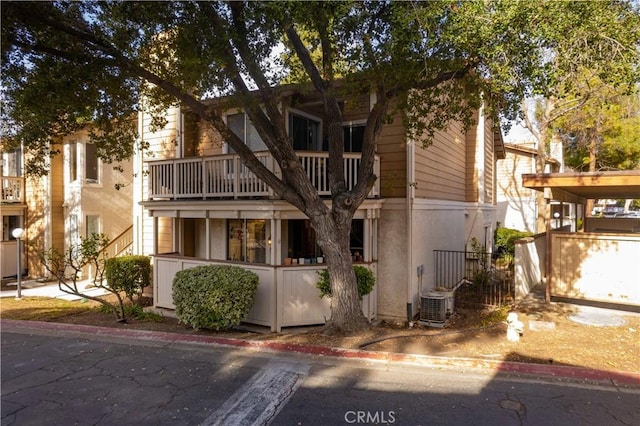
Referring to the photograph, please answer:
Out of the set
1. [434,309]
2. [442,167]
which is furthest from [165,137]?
[434,309]

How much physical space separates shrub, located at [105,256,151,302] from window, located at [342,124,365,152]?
23.2ft

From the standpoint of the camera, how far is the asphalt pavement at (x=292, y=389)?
4.23 metres

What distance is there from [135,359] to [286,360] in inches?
98.2

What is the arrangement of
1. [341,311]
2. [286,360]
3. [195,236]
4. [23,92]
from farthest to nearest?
[195,236] → [341,311] → [23,92] → [286,360]

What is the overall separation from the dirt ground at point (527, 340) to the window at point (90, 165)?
8871mm

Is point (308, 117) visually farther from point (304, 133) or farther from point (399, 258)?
point (399, 258)

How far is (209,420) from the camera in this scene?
422 cm

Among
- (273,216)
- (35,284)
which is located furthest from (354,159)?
(35,284)

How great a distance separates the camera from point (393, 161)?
9617 millimetres

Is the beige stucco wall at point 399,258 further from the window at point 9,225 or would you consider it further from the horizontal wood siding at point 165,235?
the window at point 9,225

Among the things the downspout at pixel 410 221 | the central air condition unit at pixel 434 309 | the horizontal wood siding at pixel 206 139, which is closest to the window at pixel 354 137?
the downspout at pixel 410 221

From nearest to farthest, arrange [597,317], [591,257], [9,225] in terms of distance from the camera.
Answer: [597,317], [591,257], [9,225]

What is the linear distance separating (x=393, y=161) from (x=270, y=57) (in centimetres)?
389

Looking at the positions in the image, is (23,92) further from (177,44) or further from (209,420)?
(209,420)
